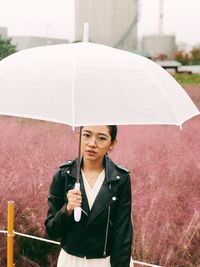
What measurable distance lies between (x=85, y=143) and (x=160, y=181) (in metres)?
2.30

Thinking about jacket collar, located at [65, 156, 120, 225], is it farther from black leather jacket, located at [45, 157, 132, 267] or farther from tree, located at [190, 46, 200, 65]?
tree, located at [190, 46, 200, 65]

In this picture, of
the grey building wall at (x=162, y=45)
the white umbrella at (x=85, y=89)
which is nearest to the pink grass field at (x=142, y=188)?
the white umbrella at (x=85, y=89)

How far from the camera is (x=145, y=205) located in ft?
11.3

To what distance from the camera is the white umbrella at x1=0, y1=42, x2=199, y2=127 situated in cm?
165

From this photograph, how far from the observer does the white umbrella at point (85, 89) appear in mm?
1648

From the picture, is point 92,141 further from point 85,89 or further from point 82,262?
point 82,262

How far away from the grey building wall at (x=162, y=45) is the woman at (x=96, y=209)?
→ 197 ft

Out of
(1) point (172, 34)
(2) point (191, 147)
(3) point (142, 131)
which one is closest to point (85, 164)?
(2) point (191, 147)

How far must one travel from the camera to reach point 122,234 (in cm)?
190

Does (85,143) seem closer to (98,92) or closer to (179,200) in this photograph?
(98,92)

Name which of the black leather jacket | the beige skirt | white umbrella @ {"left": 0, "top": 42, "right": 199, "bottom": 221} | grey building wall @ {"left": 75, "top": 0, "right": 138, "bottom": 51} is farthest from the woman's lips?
grey building wall @ {"left": 75, "top": 0, "right": 138, "bottom": 51}

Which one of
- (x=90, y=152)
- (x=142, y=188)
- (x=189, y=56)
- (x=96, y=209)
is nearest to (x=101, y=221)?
(x=96, y=209)

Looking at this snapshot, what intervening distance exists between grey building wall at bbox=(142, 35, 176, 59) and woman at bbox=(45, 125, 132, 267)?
60195 mm

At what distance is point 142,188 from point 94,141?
2021 millimetres
